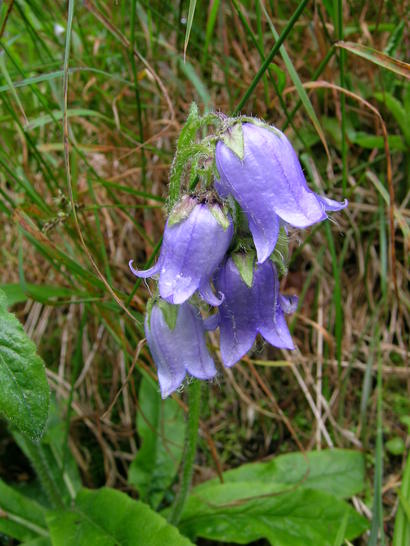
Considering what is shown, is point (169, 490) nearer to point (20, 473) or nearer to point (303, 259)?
point (20, 473)

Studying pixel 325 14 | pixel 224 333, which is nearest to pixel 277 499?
pixel 224 333

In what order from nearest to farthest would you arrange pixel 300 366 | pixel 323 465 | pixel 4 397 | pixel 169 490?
pixel 4 397, pixel 323 465, pixel 169 490, pixel 300 366

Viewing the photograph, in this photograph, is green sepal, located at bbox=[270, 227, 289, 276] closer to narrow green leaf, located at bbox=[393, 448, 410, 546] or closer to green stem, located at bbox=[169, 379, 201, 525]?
green stem, located at bbox=[169, 379, 201, 525]

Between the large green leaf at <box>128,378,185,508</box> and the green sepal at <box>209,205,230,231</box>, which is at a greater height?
the green sepal at <box>209,205,230,231</box>

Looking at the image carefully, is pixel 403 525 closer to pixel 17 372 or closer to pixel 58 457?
pixel 17 372

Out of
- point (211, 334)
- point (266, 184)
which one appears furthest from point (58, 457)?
point (266, 184)

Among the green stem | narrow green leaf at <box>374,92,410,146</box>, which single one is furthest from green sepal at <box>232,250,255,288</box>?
narrow green leaf at <box>374,92,410,146</box>
